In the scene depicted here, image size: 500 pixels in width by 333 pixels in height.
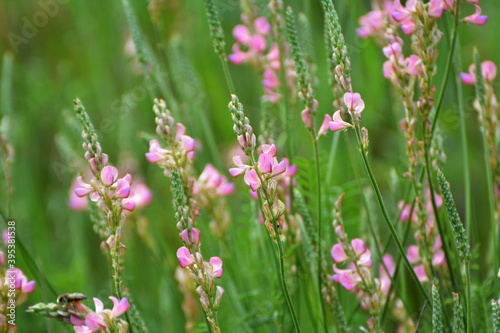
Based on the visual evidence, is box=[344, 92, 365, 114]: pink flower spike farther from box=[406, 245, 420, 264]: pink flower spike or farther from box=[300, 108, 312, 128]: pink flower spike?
box=[406, 245, 420, 264]: pink flower spike

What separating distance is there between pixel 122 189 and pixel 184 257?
114 mm

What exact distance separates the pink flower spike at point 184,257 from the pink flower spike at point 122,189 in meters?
0.10

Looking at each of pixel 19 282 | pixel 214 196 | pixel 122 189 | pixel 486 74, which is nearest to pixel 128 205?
pixel 122 189

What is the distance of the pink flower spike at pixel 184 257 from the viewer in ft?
2.11

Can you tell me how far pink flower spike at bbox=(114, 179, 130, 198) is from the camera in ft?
→ 2.20

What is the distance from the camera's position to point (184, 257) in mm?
A: 648

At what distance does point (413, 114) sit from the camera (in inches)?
30.4

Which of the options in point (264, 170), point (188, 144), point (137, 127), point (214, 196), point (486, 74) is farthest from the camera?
point (137, 127)

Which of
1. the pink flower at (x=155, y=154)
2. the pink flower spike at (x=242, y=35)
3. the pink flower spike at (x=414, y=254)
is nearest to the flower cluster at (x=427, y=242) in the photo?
the pink flower spike at (x=414, y=254)

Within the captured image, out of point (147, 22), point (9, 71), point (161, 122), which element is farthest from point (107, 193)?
point (147, 22)

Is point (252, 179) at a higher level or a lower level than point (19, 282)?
higher

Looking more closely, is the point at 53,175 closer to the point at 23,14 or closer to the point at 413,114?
the point at 23,14

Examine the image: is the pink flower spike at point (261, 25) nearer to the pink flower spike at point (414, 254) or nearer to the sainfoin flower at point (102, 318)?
the pink flower spike at point (414, 254)

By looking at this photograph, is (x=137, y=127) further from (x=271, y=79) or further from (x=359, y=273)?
(x=359, y=273)
